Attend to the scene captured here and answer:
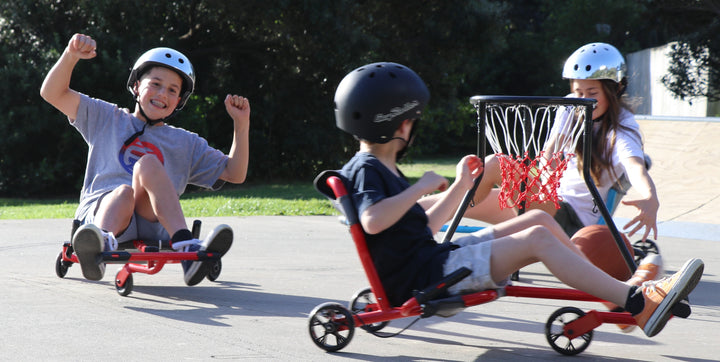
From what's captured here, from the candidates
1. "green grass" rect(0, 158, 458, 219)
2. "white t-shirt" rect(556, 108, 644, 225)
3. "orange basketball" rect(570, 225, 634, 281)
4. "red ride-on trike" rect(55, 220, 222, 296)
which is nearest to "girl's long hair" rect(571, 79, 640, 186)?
"white t-shirt" rect(556, 108, 644, 225)

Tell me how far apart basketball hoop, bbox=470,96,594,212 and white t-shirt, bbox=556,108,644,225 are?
0.16m

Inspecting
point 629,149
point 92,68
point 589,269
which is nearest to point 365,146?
point 589,269

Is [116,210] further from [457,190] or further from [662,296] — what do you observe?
[662,296]

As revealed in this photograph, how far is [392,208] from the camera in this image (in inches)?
126

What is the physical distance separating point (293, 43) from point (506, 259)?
11.5 metres

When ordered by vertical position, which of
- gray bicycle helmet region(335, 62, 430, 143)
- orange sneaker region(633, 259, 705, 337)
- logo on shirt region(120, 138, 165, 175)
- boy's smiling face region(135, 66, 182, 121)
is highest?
boy's smiling face region(135, 66, 182, 121)

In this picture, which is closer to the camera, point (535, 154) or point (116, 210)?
point (116, 210)

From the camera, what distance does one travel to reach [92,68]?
13.5m

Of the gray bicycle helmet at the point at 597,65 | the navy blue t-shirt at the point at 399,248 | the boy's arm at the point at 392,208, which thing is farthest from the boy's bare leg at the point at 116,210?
the gray bicycle helmet at the point at 597,65

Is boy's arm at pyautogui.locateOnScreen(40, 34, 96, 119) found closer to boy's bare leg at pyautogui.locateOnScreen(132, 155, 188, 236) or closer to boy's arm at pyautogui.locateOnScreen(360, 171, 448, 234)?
boy's bare leg at pyautogui.locateOnScreen(132, 155, 188, 236)

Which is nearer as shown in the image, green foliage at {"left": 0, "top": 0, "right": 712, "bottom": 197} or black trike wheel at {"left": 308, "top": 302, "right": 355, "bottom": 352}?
black trike wheel at {"left": 308, "top": 302, "right": 355, "bottom": 352}

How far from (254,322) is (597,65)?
2.60m

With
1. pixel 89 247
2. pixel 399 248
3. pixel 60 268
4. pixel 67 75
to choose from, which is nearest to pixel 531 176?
pixel 399 248

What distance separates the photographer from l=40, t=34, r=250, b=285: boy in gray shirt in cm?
447
